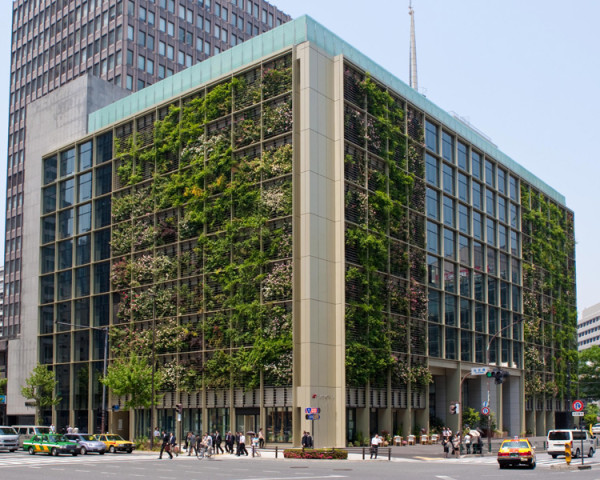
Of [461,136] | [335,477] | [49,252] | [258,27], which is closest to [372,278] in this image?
[461,136]

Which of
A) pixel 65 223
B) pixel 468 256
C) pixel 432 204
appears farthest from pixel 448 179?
pixel 65 223

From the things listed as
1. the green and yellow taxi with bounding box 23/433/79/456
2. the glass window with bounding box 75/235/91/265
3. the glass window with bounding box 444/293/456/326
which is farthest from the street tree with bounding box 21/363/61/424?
the glass window with bounding box 444/293/456/326

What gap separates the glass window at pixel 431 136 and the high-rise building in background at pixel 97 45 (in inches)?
1842

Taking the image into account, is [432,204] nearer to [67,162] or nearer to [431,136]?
[431,136]

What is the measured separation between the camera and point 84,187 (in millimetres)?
83938

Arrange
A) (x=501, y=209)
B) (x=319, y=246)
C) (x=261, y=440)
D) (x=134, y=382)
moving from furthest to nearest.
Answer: (x=501, y=209), (x=134, y=382), (x=319, y=246), (x=261, y=440)

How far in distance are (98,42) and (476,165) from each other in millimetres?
58123

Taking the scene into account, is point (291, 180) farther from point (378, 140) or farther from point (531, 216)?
point (531, 216)

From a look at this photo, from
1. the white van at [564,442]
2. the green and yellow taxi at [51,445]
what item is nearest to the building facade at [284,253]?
the green and yellow taxi at [51,445]

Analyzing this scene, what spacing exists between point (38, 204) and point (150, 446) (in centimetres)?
3863

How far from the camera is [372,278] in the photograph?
217ft

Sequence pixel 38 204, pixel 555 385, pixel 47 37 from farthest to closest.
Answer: pixel 47 37 < pixel 555 385 < pixel 38 204

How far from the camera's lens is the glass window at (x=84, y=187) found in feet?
273

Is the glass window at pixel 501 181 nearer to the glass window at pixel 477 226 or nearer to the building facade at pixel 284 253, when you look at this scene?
the building facade at pixel 284 253
